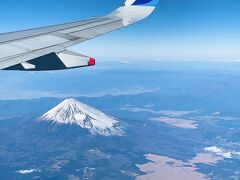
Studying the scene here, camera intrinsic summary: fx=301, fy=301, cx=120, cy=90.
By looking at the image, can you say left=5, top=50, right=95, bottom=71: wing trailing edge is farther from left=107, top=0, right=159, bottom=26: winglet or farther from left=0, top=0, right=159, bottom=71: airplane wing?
left=107, top=0, right=159, bottom=26: winglet

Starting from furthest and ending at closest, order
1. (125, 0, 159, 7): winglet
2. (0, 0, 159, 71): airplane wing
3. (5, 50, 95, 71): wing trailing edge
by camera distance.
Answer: (125, 0, 159, 7): winglet
(5, 50, 95, 71): wing trailing edge
(0, 0, 159, 71): airplane wing

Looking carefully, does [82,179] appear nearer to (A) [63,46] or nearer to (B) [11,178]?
(B) [11,178]

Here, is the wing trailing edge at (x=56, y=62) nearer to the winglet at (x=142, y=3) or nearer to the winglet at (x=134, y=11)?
the winglet at (x=134, y=11)

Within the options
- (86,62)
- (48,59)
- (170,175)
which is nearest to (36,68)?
(48,59)

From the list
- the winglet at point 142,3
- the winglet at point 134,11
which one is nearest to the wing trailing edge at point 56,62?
the winglet at point 134,11

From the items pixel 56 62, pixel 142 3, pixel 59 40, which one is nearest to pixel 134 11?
pixel 142 3

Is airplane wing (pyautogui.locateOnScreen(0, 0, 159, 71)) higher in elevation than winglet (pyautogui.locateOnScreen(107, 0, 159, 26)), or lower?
lower

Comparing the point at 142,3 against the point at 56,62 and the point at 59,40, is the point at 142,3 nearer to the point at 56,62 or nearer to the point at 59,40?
the point at 59,40

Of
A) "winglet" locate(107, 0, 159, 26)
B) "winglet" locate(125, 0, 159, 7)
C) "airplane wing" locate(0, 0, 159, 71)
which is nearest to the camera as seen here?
"airplane wing" locate(0, 0, 159, 71)

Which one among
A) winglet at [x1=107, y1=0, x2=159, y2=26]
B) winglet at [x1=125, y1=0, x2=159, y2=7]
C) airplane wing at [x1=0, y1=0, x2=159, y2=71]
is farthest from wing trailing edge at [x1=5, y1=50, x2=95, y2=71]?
winglet at [x1=125, y1=0, x2=159, y2=7]
